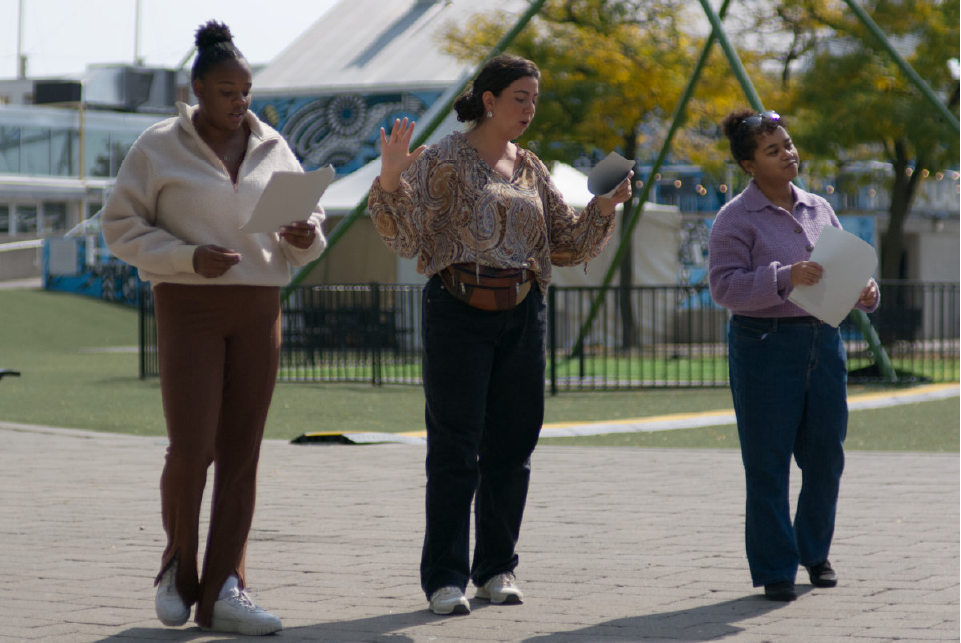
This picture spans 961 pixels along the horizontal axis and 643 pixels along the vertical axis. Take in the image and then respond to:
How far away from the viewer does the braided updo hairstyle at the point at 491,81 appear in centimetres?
501

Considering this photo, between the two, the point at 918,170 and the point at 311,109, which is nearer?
the point at 918,170

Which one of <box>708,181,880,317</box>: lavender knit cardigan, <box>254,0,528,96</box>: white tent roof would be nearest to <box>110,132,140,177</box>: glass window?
<box>254,0,528,96</box>: white tent roof

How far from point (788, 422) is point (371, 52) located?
30415 mm

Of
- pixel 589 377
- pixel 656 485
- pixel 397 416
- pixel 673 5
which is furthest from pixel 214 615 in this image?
pixel 673 5

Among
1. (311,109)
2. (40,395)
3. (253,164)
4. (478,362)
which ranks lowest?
(40,395)

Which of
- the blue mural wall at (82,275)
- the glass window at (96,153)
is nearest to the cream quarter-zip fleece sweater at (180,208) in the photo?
the blue mural wall at (82,275)

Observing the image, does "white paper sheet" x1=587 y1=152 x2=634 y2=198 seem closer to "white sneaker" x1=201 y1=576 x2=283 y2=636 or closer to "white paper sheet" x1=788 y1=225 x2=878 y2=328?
"white paper sheet" x1=788 y1=225 x2=878 y2=328

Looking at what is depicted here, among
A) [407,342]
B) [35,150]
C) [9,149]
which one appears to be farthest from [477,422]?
[35,150]

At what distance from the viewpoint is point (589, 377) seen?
57.4 feet

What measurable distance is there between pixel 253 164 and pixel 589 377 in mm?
12977

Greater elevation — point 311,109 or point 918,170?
point 311,109

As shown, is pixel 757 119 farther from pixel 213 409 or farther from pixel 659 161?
pixel 659 161

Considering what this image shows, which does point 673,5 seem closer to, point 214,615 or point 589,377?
point 589,377

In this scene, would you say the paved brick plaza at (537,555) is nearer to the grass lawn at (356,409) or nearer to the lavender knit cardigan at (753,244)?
the lavender knit cardigan at (753,244)
